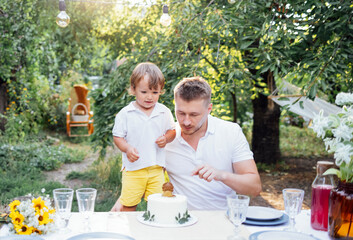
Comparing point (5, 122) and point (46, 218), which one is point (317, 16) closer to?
point (46, 218)

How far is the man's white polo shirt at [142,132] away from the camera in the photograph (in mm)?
2859

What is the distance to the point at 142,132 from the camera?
288cm

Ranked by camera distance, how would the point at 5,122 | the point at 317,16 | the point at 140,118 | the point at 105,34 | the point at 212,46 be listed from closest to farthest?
the point at 140,118, the point at 317,16, the point at 212,46, the point at 105,34, the point at 5,122

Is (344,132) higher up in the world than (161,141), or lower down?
higher up

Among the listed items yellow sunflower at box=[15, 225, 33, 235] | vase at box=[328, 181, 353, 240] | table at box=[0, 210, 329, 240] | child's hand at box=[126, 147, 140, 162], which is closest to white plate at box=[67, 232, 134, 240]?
table at box=[0, 210, 329, 240]

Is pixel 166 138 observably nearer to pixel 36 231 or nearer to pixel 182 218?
pixel 182 218

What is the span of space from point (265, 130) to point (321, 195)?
6.16 metres

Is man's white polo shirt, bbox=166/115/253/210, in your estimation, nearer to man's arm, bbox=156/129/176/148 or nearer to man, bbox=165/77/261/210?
man, bbox=165/77/261/210

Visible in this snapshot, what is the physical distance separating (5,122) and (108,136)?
4644mm

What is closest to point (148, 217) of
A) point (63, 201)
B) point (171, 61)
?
point (63, 201)

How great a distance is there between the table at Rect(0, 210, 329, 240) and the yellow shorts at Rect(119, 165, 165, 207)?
2.99 feet

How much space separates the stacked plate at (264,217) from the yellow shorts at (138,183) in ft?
3.48

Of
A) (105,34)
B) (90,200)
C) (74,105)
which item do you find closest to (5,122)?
(105,34)

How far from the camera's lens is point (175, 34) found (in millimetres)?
4215
